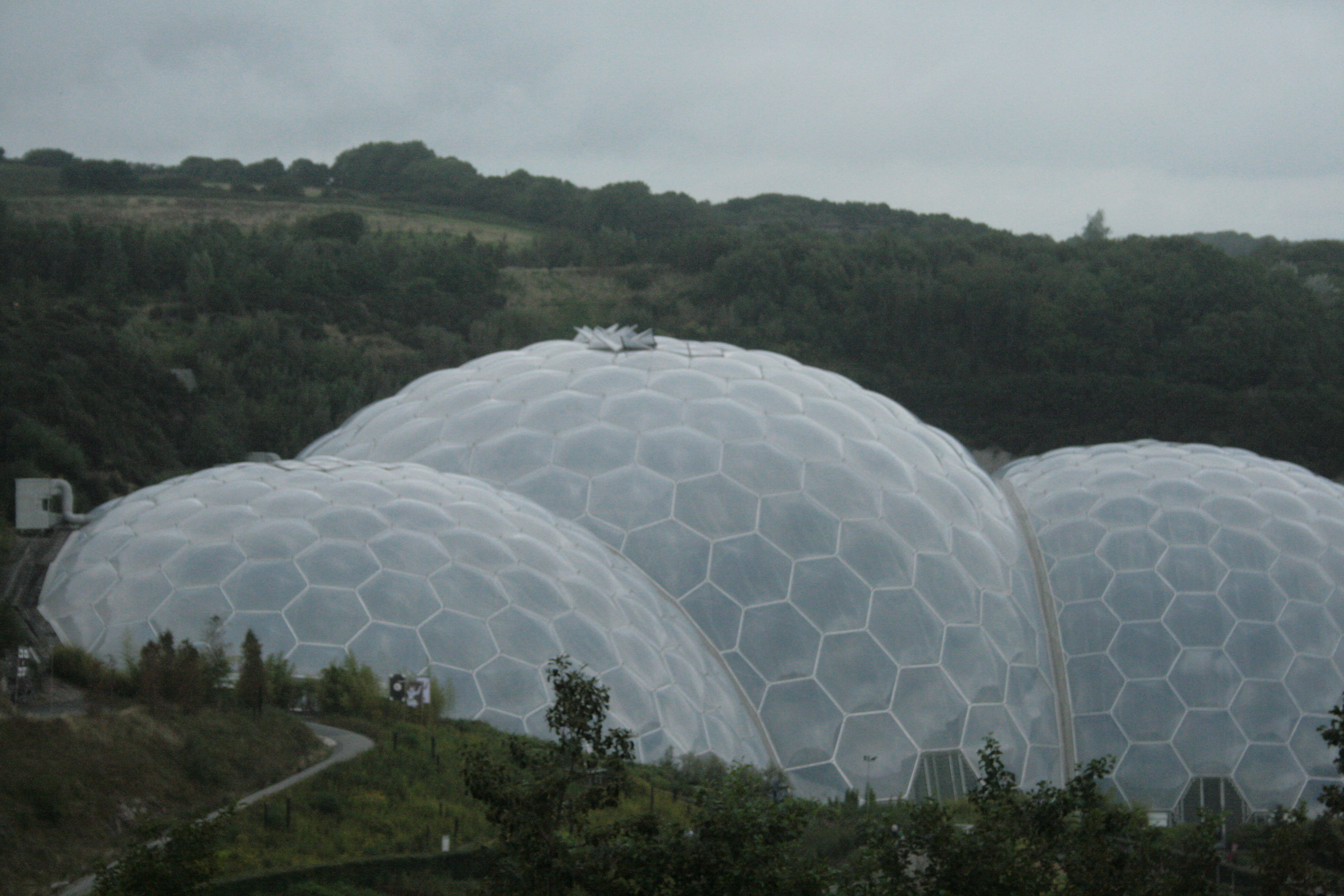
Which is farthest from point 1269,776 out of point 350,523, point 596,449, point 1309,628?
point 350,523

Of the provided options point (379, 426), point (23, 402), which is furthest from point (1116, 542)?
point (23, 402)

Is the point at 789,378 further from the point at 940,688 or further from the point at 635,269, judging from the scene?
the point at 635,269

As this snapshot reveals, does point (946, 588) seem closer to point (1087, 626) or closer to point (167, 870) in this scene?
point (1087, 626)

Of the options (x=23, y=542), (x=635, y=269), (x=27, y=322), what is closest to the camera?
(x=23, y=542)

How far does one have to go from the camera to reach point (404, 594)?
17859mm

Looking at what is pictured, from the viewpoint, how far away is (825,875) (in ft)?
29.0

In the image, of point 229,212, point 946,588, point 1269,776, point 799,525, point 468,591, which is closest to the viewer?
point 468,591

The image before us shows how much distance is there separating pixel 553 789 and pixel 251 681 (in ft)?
25.0

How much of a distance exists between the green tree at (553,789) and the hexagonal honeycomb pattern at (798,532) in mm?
11433

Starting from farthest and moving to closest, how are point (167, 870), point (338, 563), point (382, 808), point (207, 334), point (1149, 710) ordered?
point (207, 334), point (1149, 710), point (338, 563), point (382, 808), point (167, 870)

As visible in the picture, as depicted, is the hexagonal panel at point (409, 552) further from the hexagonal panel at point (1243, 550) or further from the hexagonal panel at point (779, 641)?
the hexagonal panel at point (1243, 550)

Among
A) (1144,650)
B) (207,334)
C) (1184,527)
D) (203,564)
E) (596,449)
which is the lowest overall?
(1144,650)

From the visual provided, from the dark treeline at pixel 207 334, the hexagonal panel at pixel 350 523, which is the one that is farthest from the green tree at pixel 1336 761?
the dark treeline at pixel 207 334

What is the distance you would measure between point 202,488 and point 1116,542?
15411 mm
